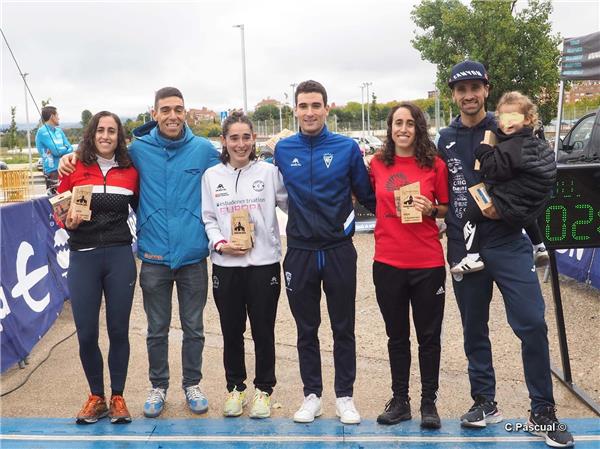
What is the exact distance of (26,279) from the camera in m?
5.35

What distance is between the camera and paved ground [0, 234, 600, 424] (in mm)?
4203

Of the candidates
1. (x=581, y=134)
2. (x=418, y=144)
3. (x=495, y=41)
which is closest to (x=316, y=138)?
(x=418, y=144)

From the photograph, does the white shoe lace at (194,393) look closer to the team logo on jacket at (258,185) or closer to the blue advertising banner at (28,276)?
the team logo on jacket at (258,185)

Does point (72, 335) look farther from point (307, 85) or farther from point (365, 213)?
point (365, 213)

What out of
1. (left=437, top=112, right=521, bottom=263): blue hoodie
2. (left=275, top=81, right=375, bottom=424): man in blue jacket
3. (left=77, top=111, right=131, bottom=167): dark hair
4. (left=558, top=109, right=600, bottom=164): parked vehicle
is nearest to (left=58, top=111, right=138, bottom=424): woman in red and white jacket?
(left=77, top=111, right=131, bottom=167): dark hair

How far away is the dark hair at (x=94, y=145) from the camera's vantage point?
12.6 ft

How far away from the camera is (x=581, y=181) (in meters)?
4.28

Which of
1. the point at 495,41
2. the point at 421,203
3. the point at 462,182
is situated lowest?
the point at 421,203

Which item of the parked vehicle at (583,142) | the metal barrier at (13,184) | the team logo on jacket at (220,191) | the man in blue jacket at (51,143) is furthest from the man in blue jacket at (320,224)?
the metal barrier at (13,184)

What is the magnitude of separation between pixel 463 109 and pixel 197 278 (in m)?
2.10

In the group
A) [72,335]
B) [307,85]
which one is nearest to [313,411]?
[307,85]

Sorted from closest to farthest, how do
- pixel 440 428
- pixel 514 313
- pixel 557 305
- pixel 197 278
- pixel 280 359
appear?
pixel 514 313
pixel 440 428
pixel 197 278
pixel 557 305
pixel 280 359

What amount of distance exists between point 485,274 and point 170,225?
2085 mm

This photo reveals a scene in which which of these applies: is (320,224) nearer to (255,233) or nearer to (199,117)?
(255,233)
